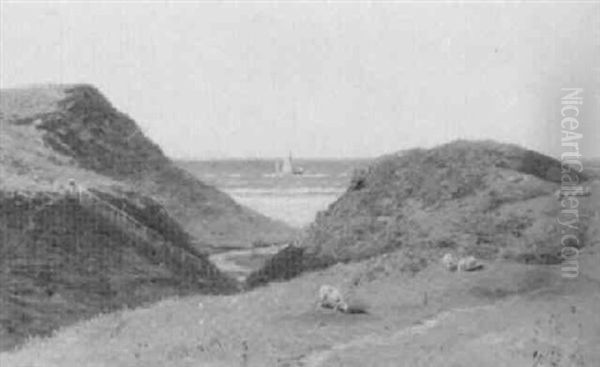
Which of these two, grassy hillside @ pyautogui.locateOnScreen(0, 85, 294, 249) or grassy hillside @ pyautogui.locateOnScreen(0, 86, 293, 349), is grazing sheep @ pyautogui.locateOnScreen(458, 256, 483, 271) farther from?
grassy hillside @ pyautogui.locateOnScreen(0, 85, 294, 249)

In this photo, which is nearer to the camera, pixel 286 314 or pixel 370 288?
pixel 286 314

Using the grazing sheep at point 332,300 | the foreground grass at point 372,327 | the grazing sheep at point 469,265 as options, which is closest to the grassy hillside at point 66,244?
the foreground grass at point 372,327

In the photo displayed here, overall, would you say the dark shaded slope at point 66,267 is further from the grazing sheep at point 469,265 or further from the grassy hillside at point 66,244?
the grazing sheep at point 469,265

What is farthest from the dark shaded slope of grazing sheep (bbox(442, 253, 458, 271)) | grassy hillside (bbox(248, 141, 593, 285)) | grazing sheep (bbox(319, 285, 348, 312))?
grazing sheep (bbox(442, 253, 458, 271))

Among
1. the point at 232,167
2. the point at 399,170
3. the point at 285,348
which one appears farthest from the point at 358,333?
the point at 232,167

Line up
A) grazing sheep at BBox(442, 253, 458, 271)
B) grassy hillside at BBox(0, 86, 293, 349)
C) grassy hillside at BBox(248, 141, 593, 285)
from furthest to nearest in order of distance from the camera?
grassy hillside at BBox(0, 86, 293, 349) → grassy hillside at BBox(248, 141, 593, 285) → grazing sheep at BBox(442, 253, 458, 271)

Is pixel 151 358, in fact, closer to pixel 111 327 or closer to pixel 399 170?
pixel 111 327

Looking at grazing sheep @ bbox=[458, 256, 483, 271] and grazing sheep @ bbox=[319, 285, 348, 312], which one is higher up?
grazing sheep @ bbox=[458, 256, 483, 271]
